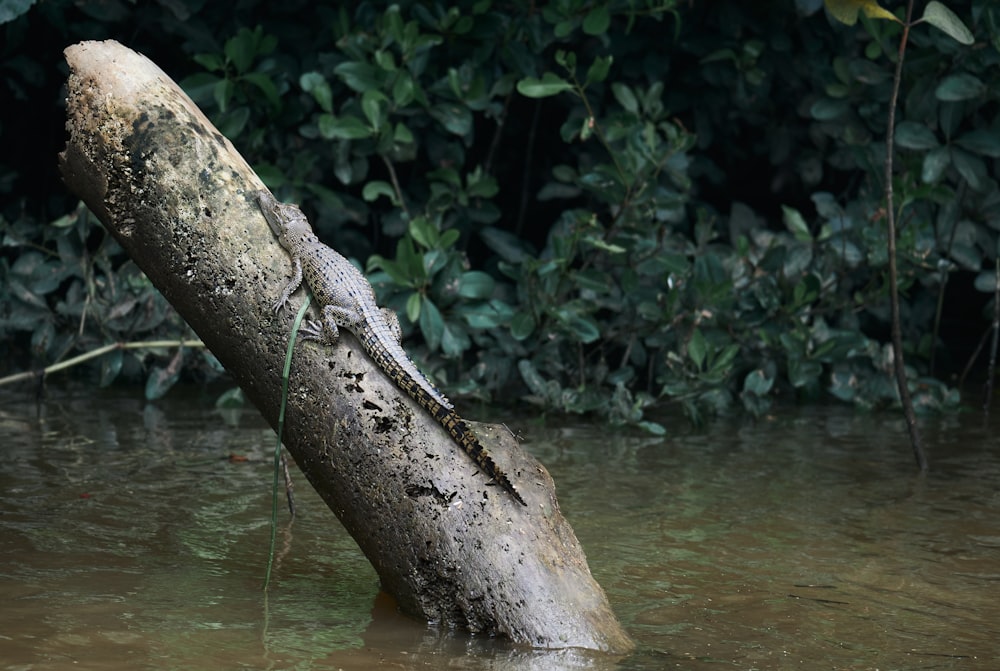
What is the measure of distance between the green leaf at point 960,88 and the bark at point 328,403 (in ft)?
14.3

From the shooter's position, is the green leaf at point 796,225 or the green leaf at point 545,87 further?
the green leaf at point 796,225

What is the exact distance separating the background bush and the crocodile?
108 inches

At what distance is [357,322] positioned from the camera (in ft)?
12.2

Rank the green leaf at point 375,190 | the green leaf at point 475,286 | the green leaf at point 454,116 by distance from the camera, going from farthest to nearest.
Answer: the green leaf at point 454,116 → the green leaf at point 375,190 → the green leaf at point 475,286

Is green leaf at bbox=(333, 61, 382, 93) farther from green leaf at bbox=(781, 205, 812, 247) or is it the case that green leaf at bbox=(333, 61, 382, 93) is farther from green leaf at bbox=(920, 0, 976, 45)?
green leaf at bbox=(920, 0, 976, 45)

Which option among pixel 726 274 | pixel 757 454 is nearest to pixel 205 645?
pixel 757 454

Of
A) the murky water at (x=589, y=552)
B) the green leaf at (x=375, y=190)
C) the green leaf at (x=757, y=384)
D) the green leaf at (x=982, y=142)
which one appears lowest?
the murky water at (x=589, y=552)

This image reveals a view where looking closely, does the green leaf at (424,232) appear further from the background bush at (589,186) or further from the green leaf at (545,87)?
the green leaf at (545,87)

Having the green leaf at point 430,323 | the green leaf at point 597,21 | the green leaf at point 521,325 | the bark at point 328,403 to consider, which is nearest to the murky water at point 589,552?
the bark at point 328,403

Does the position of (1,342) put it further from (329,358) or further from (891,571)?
(891,571)

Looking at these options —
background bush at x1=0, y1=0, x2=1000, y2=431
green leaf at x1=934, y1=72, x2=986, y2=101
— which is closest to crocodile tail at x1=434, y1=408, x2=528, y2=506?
background bush at x1=0, y1=0, x2=1000, y2=431

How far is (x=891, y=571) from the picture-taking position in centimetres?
436

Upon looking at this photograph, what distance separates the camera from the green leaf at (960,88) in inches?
272

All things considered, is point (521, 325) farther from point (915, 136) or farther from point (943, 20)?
point (943, 20)
